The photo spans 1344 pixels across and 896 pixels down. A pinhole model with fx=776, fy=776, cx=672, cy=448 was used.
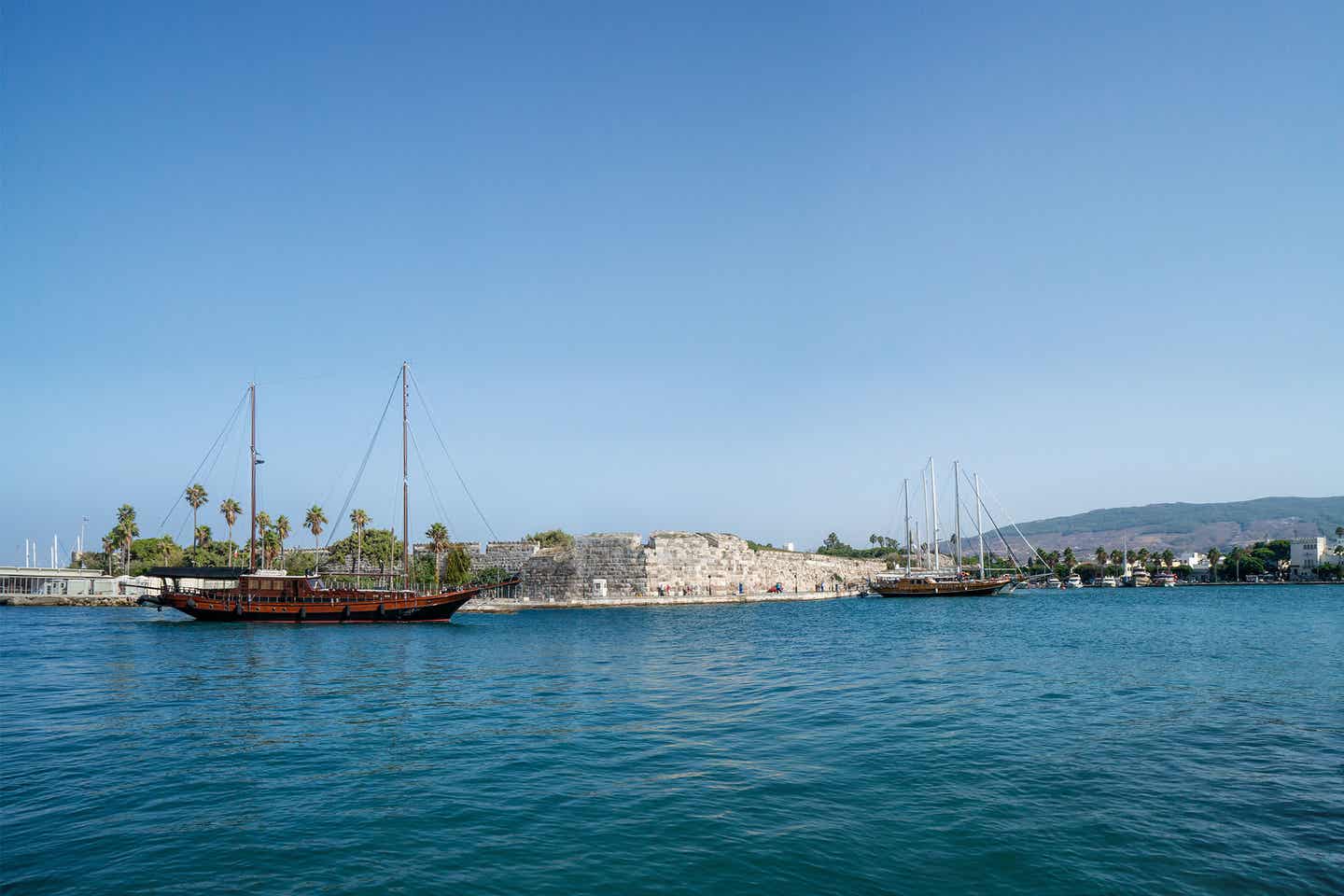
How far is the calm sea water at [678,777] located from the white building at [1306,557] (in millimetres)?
118443

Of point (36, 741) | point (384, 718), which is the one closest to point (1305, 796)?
point (384, 718)

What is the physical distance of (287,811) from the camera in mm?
8039

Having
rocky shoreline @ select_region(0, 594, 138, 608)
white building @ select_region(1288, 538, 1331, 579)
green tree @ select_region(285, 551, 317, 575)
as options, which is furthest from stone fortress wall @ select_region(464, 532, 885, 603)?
white building @ select_region(1288, 538, 1331, 579)

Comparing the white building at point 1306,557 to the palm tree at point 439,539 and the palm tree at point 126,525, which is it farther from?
the palm tree at point 126,525

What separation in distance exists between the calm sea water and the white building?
118443 millimetres

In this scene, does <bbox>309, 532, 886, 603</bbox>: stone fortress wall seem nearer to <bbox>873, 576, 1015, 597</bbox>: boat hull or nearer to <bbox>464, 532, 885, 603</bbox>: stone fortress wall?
<bbox>464, 532, 885, 603</bbox>: stone fortress wall

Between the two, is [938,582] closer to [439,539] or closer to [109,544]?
[439,539]

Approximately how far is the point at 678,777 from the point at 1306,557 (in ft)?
461

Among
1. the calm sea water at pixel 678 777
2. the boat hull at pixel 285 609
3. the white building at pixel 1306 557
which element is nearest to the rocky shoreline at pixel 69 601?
the boat hull at pixel 285 609

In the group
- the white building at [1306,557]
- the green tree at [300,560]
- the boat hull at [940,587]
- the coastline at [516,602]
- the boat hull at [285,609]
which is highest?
the green tree at [300,560]

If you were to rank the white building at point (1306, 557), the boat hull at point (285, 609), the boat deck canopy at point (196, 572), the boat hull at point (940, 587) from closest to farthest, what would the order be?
the boat deck canopy at point (196, 572) < the boat hull at point (285, 609) < the boat hull at point (940, 587) < the white building at point (1306, 557)

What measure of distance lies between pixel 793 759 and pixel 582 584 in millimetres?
54847

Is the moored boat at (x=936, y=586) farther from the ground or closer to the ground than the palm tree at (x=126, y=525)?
closer to the ground

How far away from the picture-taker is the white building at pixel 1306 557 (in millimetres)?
111625
